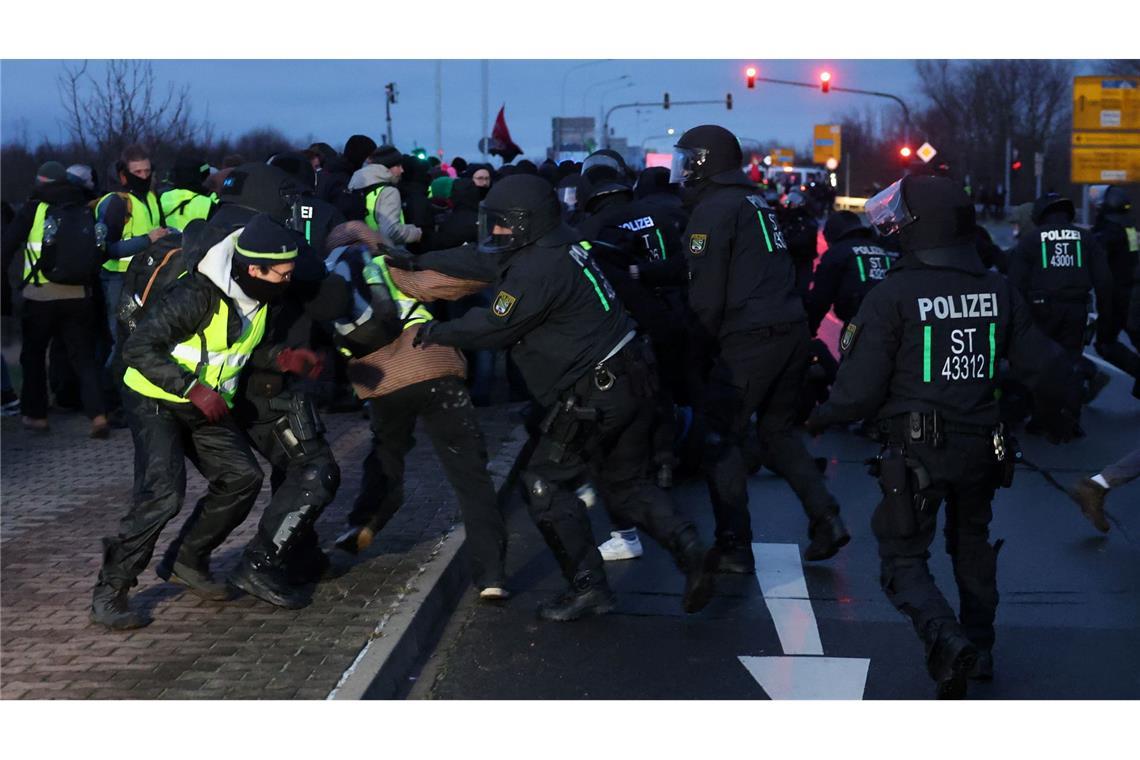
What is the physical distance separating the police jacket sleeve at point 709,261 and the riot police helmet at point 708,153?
0.20 meters

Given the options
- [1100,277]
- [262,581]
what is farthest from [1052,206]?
[262,581]

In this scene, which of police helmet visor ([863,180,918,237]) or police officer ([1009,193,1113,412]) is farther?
police officer ([1009,193,1113,412])

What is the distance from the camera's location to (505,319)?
20.7ft

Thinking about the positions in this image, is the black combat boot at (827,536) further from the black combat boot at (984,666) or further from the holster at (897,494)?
the holster at (897,494)

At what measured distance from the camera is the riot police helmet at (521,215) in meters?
6.33

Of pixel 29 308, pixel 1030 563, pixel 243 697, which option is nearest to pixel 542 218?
pixel 243 697

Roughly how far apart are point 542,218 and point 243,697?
2.33 m

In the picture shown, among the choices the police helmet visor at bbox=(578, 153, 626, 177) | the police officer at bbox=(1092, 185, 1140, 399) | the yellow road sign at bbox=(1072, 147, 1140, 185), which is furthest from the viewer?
the yellow road sign at bbox=(1072, 147, 1140, 185)

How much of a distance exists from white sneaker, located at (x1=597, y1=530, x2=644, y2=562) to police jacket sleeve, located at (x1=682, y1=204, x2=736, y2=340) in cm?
127

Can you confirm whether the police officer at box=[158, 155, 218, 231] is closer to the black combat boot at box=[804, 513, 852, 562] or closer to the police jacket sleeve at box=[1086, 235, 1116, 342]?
the black combat boot at box=[804, 513, 852, 562]

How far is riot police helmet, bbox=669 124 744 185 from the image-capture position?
24.7ft

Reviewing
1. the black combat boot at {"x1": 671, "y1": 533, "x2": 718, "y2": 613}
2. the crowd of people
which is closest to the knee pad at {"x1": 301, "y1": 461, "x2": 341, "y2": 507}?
the crowd of people

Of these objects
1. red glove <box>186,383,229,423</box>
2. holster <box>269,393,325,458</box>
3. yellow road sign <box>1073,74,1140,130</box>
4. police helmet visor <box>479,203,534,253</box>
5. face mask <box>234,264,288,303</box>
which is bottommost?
holster <box>269,393,325,458</box>

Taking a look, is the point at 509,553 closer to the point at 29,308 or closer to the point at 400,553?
the point at 400,553
